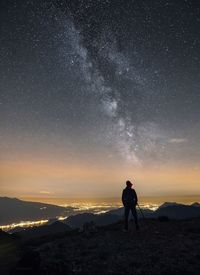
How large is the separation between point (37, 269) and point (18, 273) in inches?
34.3

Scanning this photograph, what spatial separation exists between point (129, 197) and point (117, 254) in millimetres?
5872

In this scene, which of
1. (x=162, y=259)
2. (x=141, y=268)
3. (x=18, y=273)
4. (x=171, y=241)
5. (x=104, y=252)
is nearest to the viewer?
(x=18, y=273)

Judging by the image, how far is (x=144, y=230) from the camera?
2150cm

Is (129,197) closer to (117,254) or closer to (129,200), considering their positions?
(129,200)

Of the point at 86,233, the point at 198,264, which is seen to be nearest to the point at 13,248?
the point at 86,233

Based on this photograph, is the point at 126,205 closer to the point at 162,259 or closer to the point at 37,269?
the point at 162,259

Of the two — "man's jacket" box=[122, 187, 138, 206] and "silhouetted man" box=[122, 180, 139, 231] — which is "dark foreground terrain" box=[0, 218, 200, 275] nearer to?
"silhouetted man" box=[122, 180, 139, 231]

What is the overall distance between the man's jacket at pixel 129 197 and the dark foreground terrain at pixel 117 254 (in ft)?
7.10

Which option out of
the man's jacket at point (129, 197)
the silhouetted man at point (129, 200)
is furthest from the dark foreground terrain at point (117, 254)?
the man's jacket at point (129, 197)

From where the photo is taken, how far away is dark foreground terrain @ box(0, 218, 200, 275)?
13875 mm

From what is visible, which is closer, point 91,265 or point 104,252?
point 91,265

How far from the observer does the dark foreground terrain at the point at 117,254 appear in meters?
13.9

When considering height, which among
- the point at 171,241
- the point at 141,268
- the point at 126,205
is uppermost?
the point at 126,205

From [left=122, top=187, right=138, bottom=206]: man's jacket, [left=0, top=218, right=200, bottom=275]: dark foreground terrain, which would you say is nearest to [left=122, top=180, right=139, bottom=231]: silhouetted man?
[left=122, top=187, right=138, bottom=206]: man's jacket
